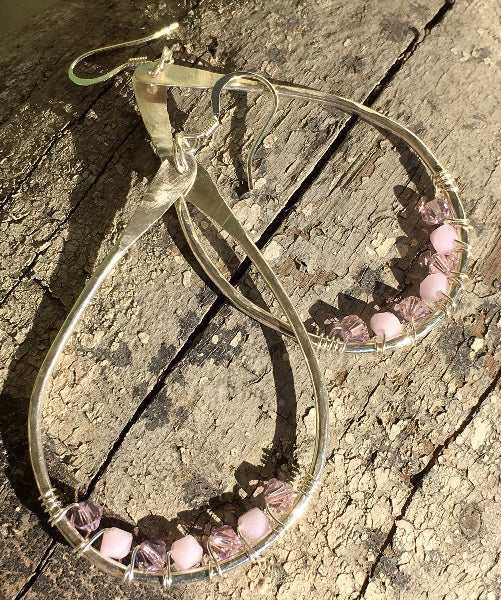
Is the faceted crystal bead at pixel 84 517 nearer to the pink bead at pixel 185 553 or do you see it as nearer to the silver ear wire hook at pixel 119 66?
the pink bead at pixel 185 553

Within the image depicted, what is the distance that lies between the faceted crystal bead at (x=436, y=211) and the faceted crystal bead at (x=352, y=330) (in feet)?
0.99

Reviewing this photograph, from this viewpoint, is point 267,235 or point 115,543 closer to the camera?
point 115,543

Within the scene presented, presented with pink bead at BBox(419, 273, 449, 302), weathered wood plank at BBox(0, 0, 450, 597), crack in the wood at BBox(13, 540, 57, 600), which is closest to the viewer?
crack in the wood at BBox(13, 540, 57, 600)

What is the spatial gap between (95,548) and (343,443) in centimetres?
55

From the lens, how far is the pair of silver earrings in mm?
1116

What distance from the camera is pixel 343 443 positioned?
1228 mm

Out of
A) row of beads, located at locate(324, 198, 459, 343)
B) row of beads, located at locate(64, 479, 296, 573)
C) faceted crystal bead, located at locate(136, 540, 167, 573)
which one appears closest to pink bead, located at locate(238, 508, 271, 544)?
row of beads, located at locate(64, 479, 296, 573)

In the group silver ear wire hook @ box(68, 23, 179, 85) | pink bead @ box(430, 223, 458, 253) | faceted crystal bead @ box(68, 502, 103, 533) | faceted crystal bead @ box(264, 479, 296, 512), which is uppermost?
silver ear wire hook @ box(68, 23, 179, 85)

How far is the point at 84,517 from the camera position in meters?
1.13

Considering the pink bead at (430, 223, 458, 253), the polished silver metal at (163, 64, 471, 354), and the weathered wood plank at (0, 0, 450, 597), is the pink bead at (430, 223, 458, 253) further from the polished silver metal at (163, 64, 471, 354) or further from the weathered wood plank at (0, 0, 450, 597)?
the weathered wood plank at (0, 0, 450, 597)

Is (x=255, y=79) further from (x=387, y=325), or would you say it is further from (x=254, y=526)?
(x=254, y=526)

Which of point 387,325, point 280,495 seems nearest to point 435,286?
point 387,325

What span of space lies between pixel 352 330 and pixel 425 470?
0.33 metres

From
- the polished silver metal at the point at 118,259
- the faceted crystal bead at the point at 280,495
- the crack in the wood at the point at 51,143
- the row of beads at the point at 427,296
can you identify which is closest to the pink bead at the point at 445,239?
the row of beads at the point at 427,296
